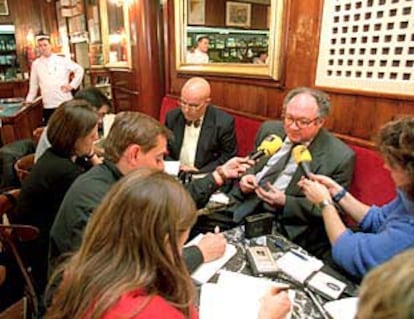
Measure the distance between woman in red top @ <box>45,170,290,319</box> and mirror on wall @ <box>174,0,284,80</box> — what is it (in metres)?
1.85

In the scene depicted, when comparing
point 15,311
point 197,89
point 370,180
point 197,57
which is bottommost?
point 15,311

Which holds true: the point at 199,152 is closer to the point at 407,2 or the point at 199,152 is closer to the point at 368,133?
the point at 368,133

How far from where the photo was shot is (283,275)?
1.14 metres

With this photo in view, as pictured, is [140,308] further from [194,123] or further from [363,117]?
[194,123]

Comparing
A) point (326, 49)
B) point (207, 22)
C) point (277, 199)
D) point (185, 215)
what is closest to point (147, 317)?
point (185, 215)

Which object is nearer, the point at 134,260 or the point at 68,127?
the point at 134,260

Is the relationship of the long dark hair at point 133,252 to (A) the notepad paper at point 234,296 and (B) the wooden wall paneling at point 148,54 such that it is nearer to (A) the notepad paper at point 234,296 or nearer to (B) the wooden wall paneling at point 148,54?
(A) the notepad paper at point 234,296

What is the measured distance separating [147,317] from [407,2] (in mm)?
1756

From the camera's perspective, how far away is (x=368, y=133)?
1943 mm

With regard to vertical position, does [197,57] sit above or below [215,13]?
below

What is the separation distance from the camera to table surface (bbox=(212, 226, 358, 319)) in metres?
0.98

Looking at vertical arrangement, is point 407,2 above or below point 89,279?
above

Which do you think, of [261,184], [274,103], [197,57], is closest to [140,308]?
[261,184]

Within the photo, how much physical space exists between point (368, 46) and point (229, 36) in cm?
156
